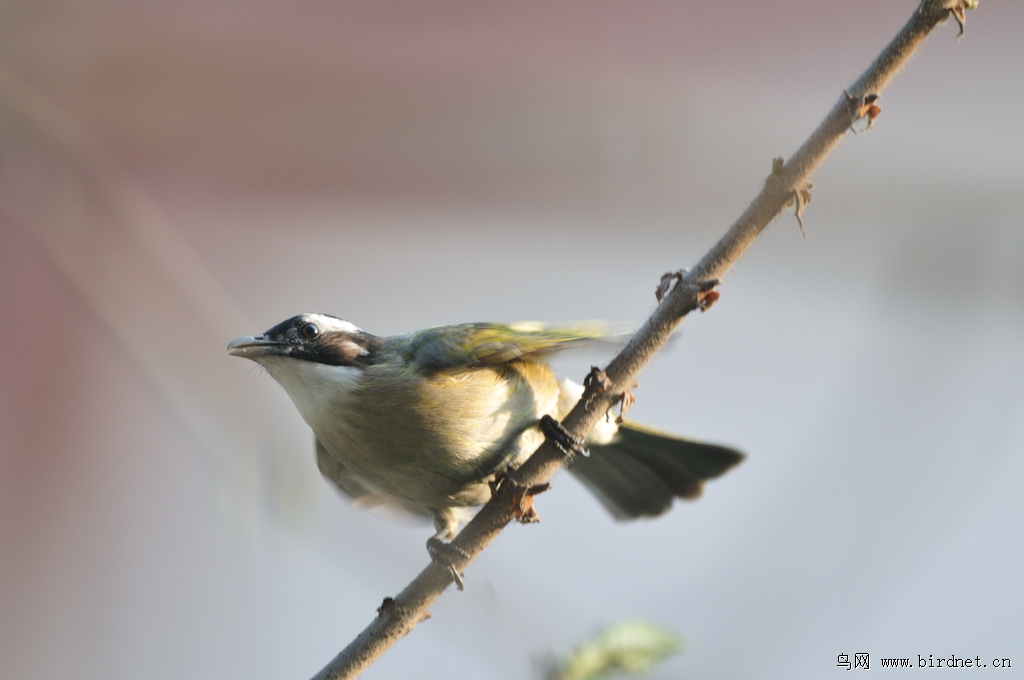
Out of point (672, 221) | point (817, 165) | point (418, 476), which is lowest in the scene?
point (418, 476)

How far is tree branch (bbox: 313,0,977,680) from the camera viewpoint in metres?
1.49

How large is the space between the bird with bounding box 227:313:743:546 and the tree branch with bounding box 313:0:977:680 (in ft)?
1.30

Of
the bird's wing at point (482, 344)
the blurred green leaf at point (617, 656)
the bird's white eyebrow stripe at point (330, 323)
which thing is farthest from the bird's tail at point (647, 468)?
the blurred green leaf at point (617, 656)

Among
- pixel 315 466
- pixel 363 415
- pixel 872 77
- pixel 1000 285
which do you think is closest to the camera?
pixel 872 77

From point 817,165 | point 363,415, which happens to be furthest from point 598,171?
point 817,165

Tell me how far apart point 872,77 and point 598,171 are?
3.48m

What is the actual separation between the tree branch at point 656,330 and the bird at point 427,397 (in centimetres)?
40

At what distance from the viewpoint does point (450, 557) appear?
2104 mm

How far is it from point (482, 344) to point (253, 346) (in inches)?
25.9

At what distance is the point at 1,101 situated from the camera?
10.8ft

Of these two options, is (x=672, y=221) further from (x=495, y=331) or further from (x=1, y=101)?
(x=1, y=101)

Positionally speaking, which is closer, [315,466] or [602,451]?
[315,466]

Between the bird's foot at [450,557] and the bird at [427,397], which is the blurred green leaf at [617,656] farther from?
the bird at [427,397]

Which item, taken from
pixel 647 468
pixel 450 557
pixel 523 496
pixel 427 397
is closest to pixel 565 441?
pixel 523 496
